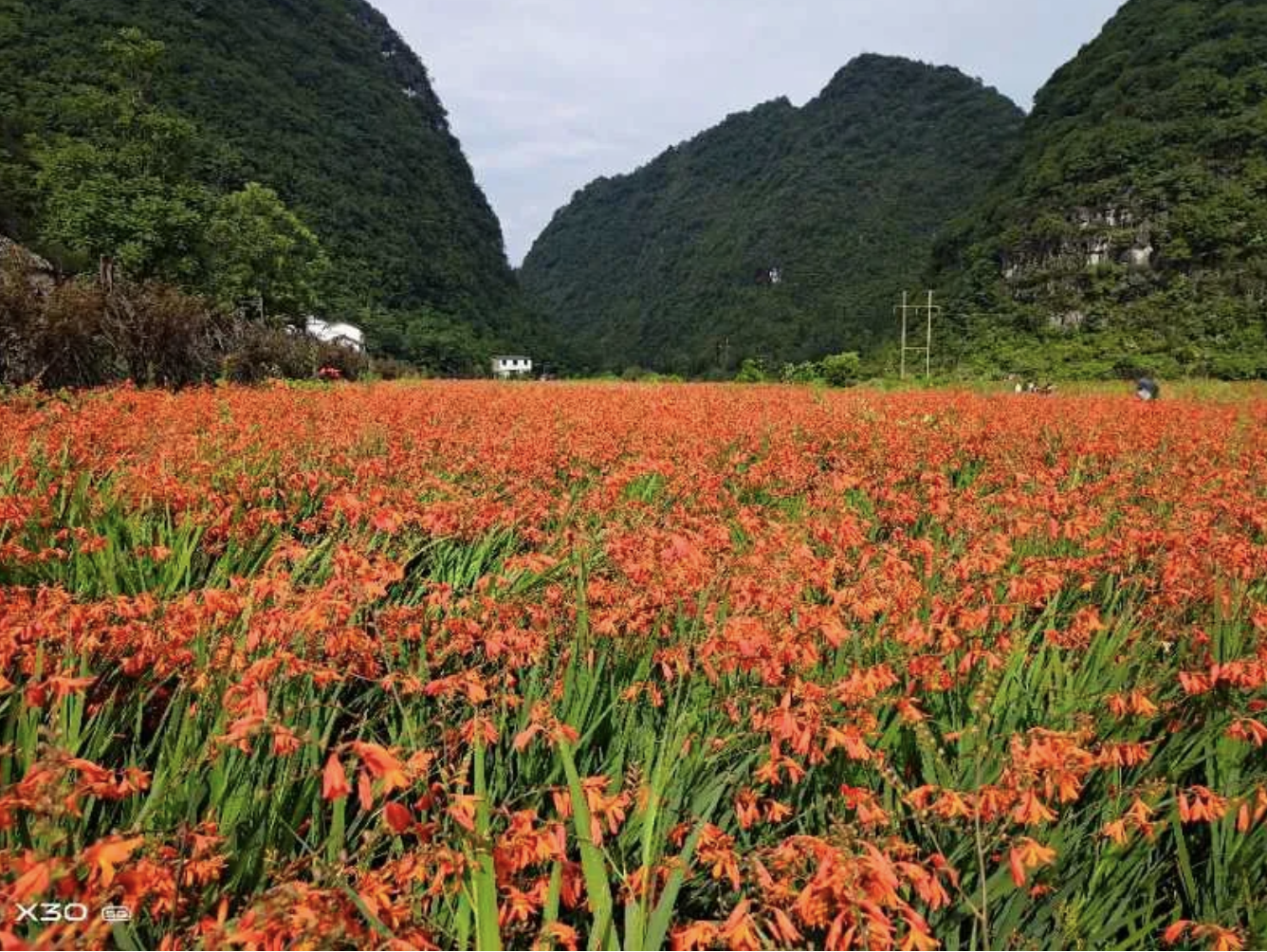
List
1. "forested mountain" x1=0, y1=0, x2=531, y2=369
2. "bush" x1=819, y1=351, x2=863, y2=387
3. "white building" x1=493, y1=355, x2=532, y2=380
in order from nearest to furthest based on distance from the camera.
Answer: "bush" x1=819, y1=351, x2=863, y2=387 < "forested mountain" x1=0, y1=0, x2=531, y2=369 < "white building" x1=493, y1=355, x2=532, y2=380

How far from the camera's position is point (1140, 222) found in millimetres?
69062

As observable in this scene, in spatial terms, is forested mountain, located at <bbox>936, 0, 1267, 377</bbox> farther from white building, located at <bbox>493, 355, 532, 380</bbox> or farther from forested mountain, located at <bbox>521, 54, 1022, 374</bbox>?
white building, located at <bbox>493, 355, 532, 380</bbox>

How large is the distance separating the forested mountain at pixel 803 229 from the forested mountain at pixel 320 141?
24912 mm

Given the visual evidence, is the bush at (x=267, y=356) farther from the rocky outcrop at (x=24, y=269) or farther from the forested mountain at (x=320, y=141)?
the forested mountain at (x=320, y=141)

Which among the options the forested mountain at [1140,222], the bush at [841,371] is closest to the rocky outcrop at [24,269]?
the bush at [841,371]

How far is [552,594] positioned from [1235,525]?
446cm

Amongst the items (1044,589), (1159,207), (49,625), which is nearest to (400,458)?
(49,625)

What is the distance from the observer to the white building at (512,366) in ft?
276

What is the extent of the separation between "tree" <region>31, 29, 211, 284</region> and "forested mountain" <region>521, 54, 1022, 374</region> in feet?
230

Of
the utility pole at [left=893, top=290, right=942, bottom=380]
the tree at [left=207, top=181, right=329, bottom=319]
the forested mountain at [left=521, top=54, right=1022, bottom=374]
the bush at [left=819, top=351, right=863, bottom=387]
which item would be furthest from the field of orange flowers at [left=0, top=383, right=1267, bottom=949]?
the forested mountain at [left=521, top=54, right=1022, bottom=374]

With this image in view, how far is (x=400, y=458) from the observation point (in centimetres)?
572

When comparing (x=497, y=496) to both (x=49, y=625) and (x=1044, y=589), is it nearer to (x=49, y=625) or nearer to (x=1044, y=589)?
(x=49, y=625)

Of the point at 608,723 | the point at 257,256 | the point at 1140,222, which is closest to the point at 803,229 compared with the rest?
the point at 1140,222

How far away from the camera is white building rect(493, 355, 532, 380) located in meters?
84.1
